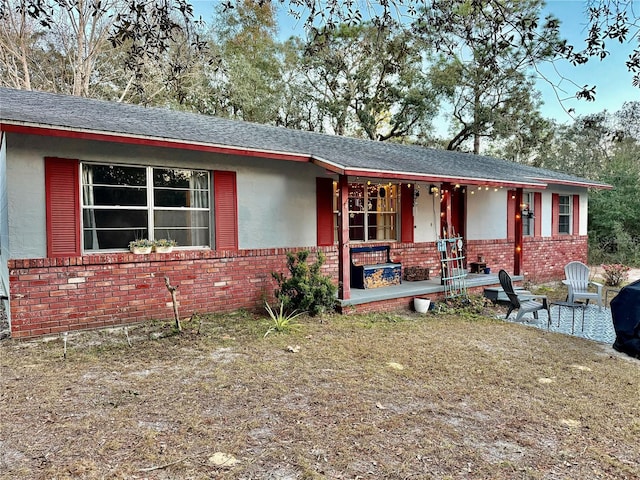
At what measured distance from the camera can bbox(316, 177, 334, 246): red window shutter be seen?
790 centimetres

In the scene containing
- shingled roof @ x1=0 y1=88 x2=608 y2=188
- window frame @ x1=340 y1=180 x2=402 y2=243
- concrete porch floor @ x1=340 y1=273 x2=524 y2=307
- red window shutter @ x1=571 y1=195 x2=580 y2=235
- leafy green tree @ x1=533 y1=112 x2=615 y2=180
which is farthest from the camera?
leafy green tree @ x1=533 y1=112 x2=615 y2=180

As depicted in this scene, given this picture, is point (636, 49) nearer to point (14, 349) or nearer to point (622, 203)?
point (14, 349)

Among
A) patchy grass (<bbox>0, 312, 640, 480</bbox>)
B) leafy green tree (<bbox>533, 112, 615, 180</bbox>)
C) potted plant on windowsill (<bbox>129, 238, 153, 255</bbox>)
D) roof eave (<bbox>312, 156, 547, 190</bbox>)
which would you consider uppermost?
leafy green tree (<bbox>533, 112, 615, 180</bbox>)

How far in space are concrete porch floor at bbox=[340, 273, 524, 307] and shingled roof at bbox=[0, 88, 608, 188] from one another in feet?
7.62

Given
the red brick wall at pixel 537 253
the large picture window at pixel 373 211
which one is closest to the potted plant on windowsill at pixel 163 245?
the large picture window at pixel 373 211

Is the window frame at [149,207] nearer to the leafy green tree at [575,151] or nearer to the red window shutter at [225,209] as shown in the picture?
the red window shutter at [225,209]

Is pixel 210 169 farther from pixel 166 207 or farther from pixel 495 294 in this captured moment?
pixel 495 294

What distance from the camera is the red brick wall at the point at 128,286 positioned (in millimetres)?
5262

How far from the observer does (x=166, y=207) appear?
6.41 m

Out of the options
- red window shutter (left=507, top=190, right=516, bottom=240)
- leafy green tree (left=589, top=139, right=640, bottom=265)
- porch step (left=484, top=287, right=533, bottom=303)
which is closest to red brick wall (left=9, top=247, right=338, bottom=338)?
porch step (left=484, top=287, right=533, bottom=303)

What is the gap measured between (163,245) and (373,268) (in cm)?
435

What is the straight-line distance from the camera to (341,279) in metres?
7.25

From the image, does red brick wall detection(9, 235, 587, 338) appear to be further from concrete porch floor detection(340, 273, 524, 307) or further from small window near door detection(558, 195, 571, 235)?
small window near door detection(558, 195, 571, 235)

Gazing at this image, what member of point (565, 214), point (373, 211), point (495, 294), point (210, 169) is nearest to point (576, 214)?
point (565, 214)
